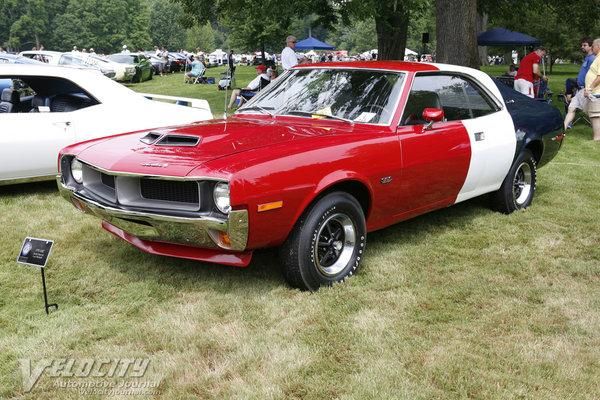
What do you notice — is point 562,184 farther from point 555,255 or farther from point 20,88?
point 20,88

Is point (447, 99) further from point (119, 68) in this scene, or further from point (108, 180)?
point (119, 68)

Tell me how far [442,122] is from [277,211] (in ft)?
6.64

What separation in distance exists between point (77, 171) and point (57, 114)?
94.3 inches

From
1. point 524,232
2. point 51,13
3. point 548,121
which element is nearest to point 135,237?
point 524,232

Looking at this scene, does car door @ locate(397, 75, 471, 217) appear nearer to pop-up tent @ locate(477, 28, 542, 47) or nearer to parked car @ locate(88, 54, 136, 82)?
pop-up tent @ locate(477, 28, 542, 47)

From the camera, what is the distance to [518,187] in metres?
6.26

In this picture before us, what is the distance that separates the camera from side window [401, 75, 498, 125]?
4.75m

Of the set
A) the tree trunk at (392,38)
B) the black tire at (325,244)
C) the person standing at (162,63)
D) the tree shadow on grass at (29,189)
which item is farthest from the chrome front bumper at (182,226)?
the person standing at (162,63)

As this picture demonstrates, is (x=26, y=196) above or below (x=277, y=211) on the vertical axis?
below

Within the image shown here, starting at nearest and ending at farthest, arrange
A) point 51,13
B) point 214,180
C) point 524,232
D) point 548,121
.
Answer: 1. point 214,180
2. point 524,232
3. point 548,121
4. point 51,13

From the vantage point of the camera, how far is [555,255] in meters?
4.88

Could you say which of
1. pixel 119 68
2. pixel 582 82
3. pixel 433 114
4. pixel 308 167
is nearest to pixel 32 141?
pixel 308 167

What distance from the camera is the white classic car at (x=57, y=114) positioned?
20.4ft

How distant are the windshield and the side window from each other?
0.58ft
